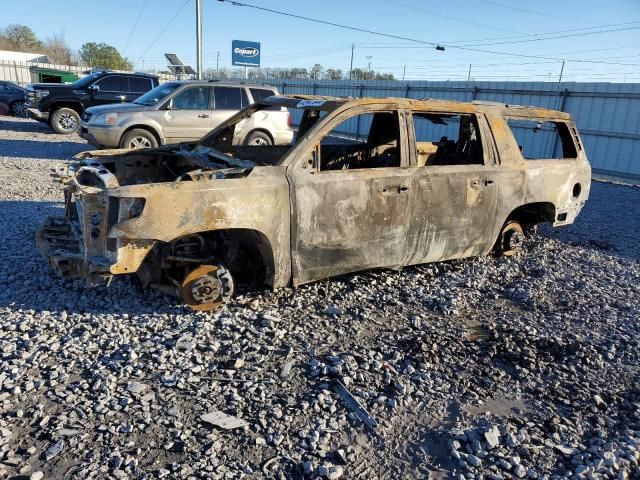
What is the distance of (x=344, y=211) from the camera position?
439cm

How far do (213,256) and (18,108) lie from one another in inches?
846

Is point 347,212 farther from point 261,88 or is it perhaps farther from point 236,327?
point 261,88

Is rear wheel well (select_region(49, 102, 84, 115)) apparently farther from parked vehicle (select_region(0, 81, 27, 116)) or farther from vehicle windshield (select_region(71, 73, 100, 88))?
parked vehicle (select_region(0, 81, 27, 116))

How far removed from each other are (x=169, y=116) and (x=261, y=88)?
2495 millimetres

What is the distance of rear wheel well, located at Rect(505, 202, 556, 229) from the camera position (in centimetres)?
596

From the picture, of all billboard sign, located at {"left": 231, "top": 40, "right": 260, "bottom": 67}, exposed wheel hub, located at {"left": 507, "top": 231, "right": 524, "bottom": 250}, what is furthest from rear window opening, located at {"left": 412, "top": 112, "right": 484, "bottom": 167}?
billboard sign, located at {"left": 231, "top": 40, "right": 260, "bottom": 67}

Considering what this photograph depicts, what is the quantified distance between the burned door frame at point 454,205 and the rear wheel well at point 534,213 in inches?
30.3

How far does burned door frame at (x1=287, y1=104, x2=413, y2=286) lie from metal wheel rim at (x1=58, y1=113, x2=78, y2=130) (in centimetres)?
1437

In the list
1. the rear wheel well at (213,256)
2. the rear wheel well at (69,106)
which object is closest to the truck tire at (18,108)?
the rear wheel well at (69,106)

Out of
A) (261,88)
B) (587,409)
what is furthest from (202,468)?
(261,88)

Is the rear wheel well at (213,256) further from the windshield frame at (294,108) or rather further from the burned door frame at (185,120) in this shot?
the burned door frame at (185,120)

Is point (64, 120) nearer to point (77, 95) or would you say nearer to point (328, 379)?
point (77, 95)

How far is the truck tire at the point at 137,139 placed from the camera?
11.0 m

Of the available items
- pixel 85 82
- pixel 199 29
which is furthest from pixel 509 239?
pixel 199 29
